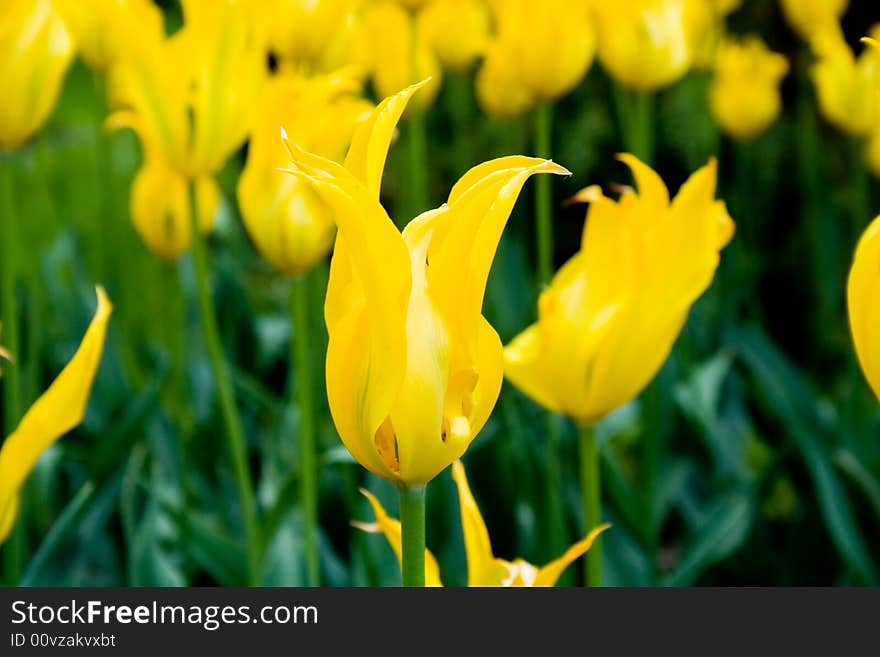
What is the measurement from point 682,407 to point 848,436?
10.0 inches

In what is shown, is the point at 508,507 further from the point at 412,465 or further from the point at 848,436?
the point at 412,465

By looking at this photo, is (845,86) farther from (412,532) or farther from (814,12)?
(412,532)

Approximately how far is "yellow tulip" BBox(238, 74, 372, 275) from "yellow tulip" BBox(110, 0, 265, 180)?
3cm

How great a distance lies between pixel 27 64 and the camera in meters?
1.31

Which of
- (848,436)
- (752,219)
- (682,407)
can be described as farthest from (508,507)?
(752,219)

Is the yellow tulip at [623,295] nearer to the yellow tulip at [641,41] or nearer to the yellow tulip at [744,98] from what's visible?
the yellow tulip at [641,41]

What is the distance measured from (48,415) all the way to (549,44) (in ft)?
3.13

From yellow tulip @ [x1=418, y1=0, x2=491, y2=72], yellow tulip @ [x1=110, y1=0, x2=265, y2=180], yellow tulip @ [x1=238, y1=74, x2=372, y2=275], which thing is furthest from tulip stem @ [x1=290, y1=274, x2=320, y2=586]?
yellow tulip @ [x1=418, y1=0, x2=491, y2=72]

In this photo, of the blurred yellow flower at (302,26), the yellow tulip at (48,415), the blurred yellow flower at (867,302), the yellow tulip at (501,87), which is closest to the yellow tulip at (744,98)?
the yellow tulip at (501,87)

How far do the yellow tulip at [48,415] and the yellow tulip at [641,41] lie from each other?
943 millimetres

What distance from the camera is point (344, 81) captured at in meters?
1.27

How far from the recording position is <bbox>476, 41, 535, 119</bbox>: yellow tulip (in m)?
1.61

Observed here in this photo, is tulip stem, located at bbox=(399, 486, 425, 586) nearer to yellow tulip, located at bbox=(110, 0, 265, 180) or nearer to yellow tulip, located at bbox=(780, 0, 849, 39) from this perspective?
yellow tulip, located at bbox=(110, 0, 265, 180)

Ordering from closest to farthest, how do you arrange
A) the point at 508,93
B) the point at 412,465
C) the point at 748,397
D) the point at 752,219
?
the point at 412,465 → the point at 508,93 → the point at 748,397 → the point at 752,219
